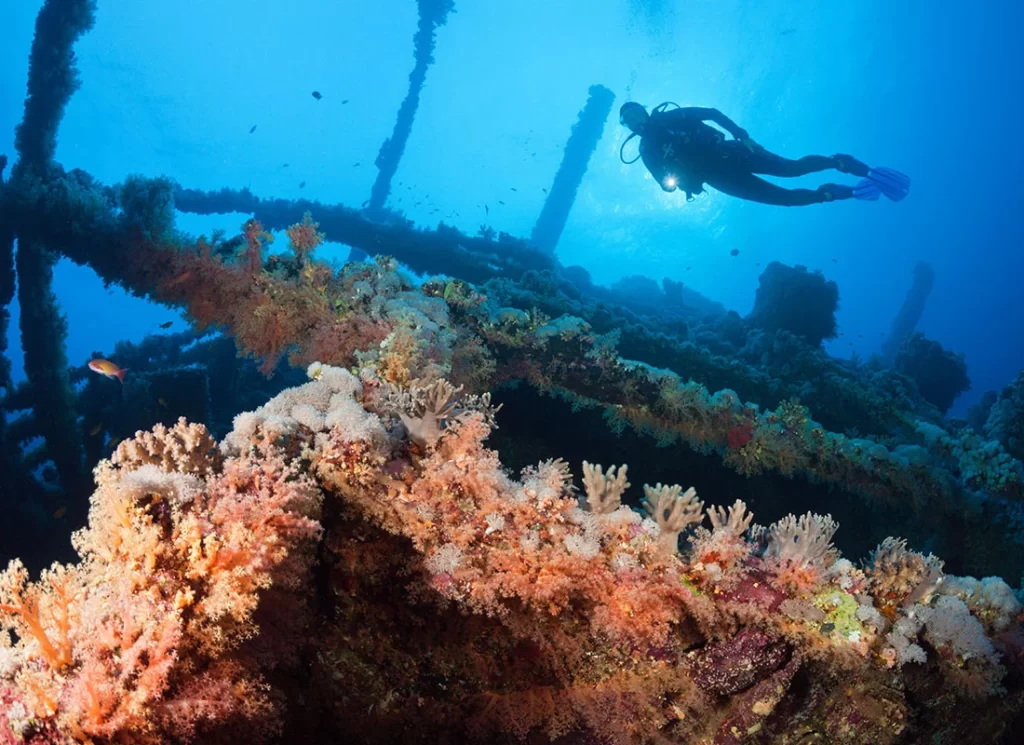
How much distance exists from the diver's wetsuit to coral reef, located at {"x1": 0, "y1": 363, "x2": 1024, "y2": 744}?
10309mm

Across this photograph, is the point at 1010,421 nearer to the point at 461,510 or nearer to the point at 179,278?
the point at 461,510

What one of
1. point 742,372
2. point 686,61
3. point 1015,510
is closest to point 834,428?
point 742,372

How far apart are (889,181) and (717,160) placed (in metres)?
4.44

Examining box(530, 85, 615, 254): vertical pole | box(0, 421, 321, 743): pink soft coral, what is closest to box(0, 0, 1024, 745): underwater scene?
box(0, 421, 321, 743): pink soft coral

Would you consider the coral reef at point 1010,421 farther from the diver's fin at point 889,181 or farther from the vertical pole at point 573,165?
the vertical pole at point 573,165

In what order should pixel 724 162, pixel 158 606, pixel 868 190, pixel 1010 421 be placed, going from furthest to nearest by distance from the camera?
1. pixel 868 190
2. pixel 724 162
3. pixel 1010 421
4. pixel 158 606

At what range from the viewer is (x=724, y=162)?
11.3 meters

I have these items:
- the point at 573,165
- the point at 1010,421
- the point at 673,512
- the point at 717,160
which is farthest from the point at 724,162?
the point at 573,165

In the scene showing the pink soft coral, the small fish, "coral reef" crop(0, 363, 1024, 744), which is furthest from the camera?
the small fish

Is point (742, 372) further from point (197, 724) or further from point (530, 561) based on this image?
point (197, 724)

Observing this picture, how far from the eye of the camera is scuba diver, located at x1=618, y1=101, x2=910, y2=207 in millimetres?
11148

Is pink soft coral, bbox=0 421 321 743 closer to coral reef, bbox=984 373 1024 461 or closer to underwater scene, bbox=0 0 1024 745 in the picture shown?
underwater scene, bbox=0 0 1024 745

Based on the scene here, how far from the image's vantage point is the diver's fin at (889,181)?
11.8 m

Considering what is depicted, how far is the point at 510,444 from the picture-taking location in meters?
6.17
